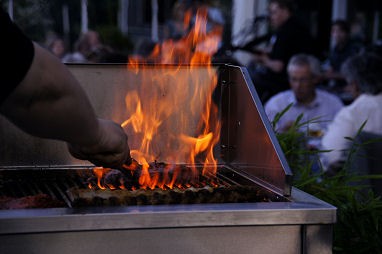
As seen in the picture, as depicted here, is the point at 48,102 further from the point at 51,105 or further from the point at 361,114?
the point at 361,114

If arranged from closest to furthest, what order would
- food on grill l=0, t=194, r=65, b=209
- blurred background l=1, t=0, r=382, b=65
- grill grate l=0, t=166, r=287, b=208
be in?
food on grill l=0, t=194, r=65, b=209 → grill grate l=0, t=166, r=287, b=208 → blurred background l=1, t=0, r=382, b=65

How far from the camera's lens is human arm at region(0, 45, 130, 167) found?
146 centimetres

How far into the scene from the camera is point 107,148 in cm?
181

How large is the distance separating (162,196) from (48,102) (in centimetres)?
67

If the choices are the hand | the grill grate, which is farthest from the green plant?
the hand

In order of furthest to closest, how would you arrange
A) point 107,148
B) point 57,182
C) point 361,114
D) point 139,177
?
point 361,114 → point 57,182 → point 139,177 → point 107,148

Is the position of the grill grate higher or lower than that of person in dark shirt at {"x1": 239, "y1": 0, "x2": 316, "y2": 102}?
lower

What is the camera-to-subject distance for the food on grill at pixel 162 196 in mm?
1990

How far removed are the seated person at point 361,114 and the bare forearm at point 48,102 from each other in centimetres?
288

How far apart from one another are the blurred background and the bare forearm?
5.92ft

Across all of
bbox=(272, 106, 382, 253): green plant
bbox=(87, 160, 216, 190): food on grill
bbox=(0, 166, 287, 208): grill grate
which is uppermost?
bbox=(87, 160, 216, 190): food on grill

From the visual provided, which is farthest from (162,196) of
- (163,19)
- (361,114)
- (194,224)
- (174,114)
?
(163,19)

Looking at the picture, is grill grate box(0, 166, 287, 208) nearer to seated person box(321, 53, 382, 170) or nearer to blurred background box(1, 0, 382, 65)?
blurred background box(1, 0, 382, 65)

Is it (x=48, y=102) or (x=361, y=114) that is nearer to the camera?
(x=48, y=102)
